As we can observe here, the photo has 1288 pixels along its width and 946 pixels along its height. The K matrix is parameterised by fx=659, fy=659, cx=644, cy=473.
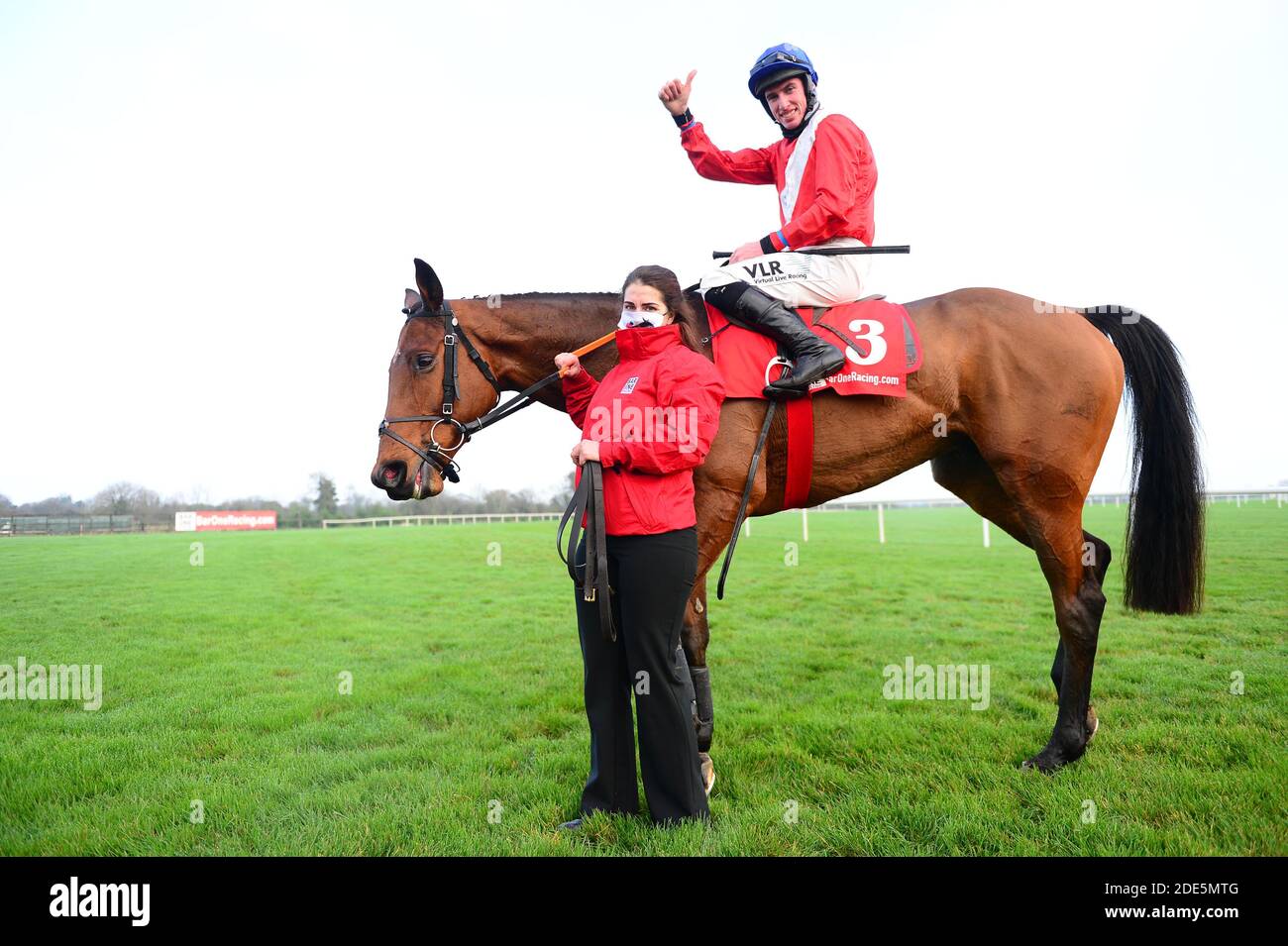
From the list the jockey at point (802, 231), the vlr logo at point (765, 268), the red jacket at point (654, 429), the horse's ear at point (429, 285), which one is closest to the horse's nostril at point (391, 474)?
the horse's ear at point (429, 285)

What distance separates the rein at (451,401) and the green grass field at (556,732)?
1.86 meters

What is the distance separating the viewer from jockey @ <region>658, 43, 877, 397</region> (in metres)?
3.63

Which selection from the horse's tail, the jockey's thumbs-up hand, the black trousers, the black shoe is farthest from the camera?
the horse's tail

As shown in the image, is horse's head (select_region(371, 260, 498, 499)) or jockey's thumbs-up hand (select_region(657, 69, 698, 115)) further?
jockey's thumbs-up hand (select_region(657, 69, 698, 115))

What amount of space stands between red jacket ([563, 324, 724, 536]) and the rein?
2.21 feet

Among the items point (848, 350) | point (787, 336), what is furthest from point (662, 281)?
point (848, 350)

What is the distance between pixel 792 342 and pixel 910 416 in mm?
912

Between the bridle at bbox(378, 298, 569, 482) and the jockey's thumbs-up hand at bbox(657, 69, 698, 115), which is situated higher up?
the jockey's thumbs-up hand at bbox(657, 69, 698, 115)

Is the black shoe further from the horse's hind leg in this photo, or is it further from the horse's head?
the horse's hind leg

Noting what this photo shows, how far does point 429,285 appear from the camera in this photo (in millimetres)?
3799

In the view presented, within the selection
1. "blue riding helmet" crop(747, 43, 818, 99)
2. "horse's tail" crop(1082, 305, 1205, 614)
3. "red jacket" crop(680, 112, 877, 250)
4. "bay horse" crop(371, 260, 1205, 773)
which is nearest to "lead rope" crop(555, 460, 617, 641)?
"bay horse" crop(371, 260, 1205, 773)

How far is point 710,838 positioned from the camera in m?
2.94
